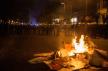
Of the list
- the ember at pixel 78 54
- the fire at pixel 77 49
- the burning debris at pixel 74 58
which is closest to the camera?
the burning debris at pixel 74 58

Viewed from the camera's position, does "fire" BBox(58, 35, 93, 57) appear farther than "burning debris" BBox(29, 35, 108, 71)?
Yes

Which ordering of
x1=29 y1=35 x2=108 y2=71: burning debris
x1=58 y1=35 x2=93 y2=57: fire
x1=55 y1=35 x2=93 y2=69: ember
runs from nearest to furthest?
x1=29 y1=35 x2=108 y2=71: burning debris, x1=55 y1=35 x2=93 y2=69: ember, x1=58 y1=35 x2=93 y2=57: fire

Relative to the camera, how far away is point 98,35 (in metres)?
22.5

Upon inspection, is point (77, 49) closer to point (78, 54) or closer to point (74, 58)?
point (78, 54)

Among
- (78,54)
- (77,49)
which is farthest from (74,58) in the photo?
(77,49)

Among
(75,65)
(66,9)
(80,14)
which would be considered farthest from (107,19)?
(75,65)

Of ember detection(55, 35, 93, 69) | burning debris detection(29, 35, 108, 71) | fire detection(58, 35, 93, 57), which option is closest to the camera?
burning debris detection(29, 35, 108, 71)

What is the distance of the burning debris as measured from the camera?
984 centimetres

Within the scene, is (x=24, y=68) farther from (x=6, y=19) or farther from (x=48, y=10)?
(x=48, y=10)

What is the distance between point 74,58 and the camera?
10.9 m

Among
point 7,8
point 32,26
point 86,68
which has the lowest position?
point 86,68

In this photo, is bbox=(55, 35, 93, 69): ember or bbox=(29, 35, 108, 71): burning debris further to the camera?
bbox=(55, 35, 93, 69): ember

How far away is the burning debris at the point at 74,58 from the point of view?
32.3 ft

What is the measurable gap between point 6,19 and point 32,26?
3546mm
